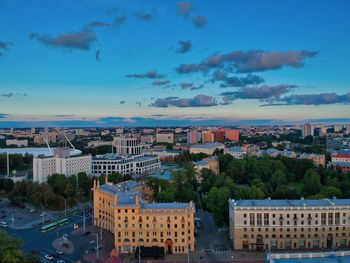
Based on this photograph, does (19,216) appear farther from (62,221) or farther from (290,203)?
(290,203)

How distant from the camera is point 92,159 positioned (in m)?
123

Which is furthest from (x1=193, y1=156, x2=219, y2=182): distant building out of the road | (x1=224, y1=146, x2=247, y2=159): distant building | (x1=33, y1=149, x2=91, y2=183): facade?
the road

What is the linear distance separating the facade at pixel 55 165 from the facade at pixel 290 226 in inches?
2580

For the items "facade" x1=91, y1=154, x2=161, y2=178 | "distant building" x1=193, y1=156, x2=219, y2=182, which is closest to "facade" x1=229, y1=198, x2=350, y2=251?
"distant building" x1=193, y1=156, x2=219, y2=182

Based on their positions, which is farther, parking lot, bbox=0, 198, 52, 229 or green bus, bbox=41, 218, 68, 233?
parking lot, bbox=0, 198, 52, 229

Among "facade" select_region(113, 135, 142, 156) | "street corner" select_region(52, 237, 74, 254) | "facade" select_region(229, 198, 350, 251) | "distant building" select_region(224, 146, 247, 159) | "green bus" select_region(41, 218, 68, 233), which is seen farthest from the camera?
"facade" select_region(113, 135, 142, 156)

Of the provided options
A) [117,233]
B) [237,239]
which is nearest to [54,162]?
[117,233]

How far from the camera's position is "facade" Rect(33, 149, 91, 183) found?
4134 inches

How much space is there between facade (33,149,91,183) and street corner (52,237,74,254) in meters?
50.0

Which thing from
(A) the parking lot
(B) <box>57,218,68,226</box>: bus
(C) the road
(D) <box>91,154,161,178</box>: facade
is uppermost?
(D) <box>91,154,161,178</box>: facade

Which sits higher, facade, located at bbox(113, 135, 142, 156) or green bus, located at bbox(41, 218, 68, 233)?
facade, located at bbox(113, 135, 142, 156)

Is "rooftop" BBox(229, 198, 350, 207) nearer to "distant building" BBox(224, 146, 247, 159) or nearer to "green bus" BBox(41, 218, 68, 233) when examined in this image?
"green bus" BBox(41, 218, 68, 233)

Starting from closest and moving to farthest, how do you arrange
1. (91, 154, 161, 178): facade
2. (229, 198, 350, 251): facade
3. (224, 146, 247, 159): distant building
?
(229, 198, 350, 251): facade → (91, 154, 161, 178): facade → (224, 146, 247, 159): distant building

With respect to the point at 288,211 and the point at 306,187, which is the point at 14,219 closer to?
the point at 288,211
